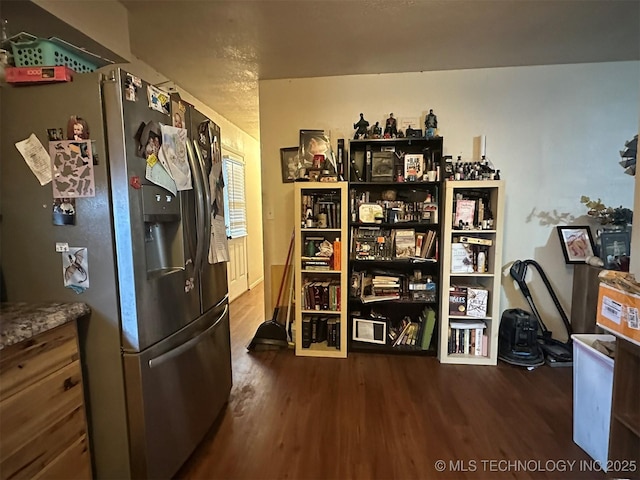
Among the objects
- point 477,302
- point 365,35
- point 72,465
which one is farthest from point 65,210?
point 477,302

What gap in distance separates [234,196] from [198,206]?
9.22 ft

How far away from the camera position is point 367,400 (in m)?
2.02

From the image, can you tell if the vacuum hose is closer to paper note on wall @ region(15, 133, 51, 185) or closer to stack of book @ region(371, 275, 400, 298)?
stack of book @ region(371, 275, 400, 298)

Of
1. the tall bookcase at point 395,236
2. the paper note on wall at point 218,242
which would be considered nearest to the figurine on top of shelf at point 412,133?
the tall bookcase at point 395,236

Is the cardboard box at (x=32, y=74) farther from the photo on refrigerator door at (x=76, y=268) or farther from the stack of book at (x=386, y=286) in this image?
the stack of book at (x=386, y=286)

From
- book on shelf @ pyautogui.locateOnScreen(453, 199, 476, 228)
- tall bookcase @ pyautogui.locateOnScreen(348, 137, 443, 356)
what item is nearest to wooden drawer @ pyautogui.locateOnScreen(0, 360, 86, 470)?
tall bookcase @ pyautogui.locateOnScreen(348, 137, 443, 356)

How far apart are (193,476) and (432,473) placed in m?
1.13

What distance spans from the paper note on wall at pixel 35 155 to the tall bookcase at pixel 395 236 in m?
1.97

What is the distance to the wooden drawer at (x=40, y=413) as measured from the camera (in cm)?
93

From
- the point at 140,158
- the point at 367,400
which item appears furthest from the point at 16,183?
the point at 367,400

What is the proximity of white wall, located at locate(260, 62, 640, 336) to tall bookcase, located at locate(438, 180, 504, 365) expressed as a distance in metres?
0.38

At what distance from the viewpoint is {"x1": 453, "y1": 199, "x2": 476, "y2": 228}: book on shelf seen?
97.5 inches

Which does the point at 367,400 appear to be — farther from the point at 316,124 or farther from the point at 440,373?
the point at 316,124

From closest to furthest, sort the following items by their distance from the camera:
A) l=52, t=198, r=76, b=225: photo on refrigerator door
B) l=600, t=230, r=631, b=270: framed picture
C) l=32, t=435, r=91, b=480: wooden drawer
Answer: l=32, t=435, r=91, b=480: wooden drawer, l=52, t=198, r=76, b=225: photo on refrigerator door, l=600, t=230, r=631, b=270: framed picture
